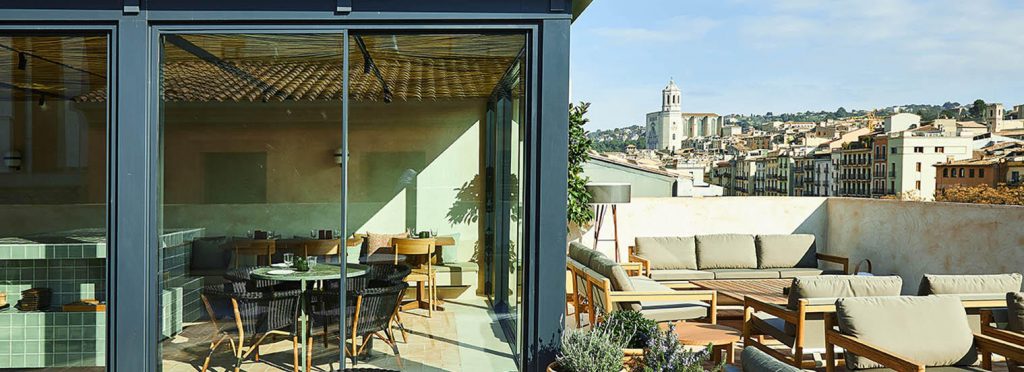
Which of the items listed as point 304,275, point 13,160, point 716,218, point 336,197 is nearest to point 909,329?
point 336,197

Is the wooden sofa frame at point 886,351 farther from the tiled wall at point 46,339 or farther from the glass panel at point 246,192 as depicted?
the tiled wall at point 46,339

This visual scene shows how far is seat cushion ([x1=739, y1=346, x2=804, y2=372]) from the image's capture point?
3.04 metres

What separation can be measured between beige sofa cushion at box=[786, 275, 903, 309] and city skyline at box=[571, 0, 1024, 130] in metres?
52.3

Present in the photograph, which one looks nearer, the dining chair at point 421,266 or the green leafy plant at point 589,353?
the green leafy plant at point 589,353

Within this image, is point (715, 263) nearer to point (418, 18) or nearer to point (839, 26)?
point (418, 18)

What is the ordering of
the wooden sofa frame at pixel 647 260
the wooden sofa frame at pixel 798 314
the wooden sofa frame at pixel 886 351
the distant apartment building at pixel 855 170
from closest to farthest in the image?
1. the wooden sofa frame at pixel 886 351
2. the wooden sofa frame at pixel 798 314
3. the wooden sofa frame at pixel 647 260
4. the distant apartment building at pixel 855 170

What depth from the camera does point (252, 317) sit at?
4.74 meters

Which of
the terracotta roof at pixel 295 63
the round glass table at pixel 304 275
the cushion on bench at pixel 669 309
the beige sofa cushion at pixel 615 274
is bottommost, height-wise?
the cushion on bench at pixel 669 309

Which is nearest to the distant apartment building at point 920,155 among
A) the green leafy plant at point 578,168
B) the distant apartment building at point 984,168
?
the distant apartment building at point 984,168

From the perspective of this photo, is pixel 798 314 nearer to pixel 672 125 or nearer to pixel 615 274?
pixel 615 274

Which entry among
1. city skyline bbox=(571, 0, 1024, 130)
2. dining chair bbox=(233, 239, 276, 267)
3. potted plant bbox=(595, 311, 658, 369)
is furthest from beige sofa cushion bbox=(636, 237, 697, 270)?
city skyline bbox=(571, 0, 1024, 130)

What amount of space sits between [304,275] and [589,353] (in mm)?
1748

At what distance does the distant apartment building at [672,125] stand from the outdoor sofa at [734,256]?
32754 mm

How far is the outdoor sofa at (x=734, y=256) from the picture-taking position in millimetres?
9164
